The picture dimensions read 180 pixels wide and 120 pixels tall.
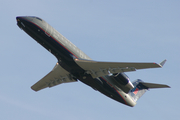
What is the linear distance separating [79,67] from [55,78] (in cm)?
578

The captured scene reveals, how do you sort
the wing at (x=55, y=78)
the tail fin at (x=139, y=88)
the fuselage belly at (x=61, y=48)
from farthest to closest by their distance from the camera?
the tail fin at (x=139, y=88) < the wing at (x=55, y=78) < the fuselage belly at (x=61, y=48)

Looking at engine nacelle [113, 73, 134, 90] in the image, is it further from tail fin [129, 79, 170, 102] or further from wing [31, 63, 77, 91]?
wing [31, 63, 77, 91]

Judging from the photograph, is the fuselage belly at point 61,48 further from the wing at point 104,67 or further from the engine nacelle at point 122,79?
the engine nacelle at point 122,79

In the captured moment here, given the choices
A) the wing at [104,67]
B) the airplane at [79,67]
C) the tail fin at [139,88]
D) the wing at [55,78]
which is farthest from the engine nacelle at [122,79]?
the wing at [55,78]

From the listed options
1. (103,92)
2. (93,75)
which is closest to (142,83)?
(103,92)

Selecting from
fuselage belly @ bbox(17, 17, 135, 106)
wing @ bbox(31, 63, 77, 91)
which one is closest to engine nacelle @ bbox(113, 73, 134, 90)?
fuselage belly @ bbox(17, 17, 135, 106)

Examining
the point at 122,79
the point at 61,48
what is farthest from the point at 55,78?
the point at 122,79

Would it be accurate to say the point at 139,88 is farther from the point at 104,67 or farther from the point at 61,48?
the point at 61,48

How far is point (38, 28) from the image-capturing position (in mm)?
27266

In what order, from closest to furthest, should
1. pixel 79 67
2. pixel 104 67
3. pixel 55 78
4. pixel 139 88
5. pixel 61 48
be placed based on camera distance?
pixel 61 48
pixel 104 67
pixel 79 67
pixel 55 78
pixel 139 88

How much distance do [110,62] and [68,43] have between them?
4531mm

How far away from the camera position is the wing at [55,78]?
105ft

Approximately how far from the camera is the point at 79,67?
29.2 m

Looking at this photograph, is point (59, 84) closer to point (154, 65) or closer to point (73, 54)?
point (73, 54)
